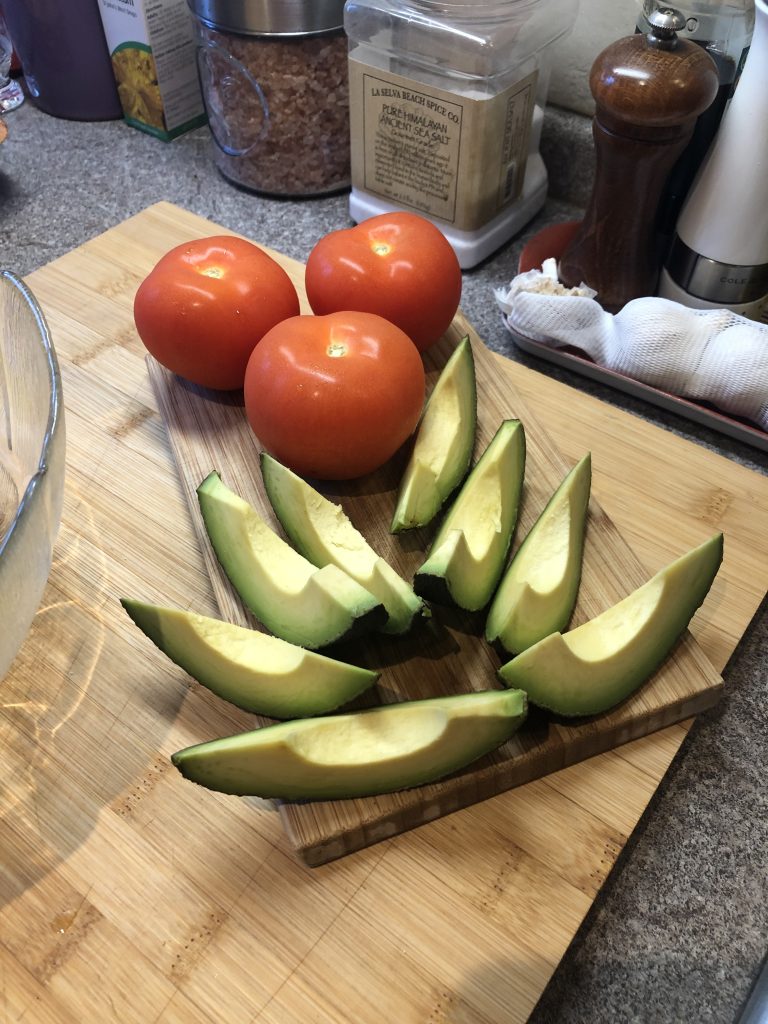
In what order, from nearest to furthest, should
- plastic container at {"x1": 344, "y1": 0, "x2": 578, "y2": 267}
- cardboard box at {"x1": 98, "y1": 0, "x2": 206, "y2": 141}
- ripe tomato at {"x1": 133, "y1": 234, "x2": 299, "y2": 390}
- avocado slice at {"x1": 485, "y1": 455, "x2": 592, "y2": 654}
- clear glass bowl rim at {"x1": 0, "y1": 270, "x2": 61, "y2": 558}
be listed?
1. clear glass bowl rim at {"x1": 0, "y1": 270, "x2": 61, "y2": 558}
2. avocado slice at {"x1": 485, "y1": 455, "x2": 592, "y2": 654}
3. ripe tomato at {"x1": 133, "y1": 234, "x2": 299, "y2": 390}
4. plastic container at {"x1": 344, "y1": 0, "x2": 578, "y2": 267}
5. cardboard box at {"x1": 98, "y1": 0, "x2": 206, "y2": 141}

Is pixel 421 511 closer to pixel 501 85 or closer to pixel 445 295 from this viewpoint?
pixel 445 295

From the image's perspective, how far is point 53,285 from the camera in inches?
37.9

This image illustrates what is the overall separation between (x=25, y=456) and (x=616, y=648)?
508 millimetres

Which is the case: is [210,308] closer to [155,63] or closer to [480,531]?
[480,531]

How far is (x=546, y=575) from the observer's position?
2.14 feet

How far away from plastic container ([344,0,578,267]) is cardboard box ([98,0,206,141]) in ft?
1.09

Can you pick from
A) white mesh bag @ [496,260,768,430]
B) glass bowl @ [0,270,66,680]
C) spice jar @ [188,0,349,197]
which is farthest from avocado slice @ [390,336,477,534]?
spice jar @ [188,0,349,197]

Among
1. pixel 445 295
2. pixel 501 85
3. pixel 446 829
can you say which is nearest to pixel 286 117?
pixel 501 85

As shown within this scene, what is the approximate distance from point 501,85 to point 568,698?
27.2 inches

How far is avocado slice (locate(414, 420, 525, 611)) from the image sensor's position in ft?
1.99

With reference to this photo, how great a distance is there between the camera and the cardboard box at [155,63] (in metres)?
1.15

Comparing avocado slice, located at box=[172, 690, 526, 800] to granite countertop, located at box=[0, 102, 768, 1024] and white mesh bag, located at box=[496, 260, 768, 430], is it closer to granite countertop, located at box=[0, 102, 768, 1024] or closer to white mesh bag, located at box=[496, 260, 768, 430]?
granite countertop, located at box=[0, 102, 768, 1024]

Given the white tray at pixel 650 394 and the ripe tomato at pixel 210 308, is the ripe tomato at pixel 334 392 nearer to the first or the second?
the ripe tomato at pixel 210 308

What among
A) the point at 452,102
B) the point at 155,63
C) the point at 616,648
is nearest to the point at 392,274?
the point at 452,102
